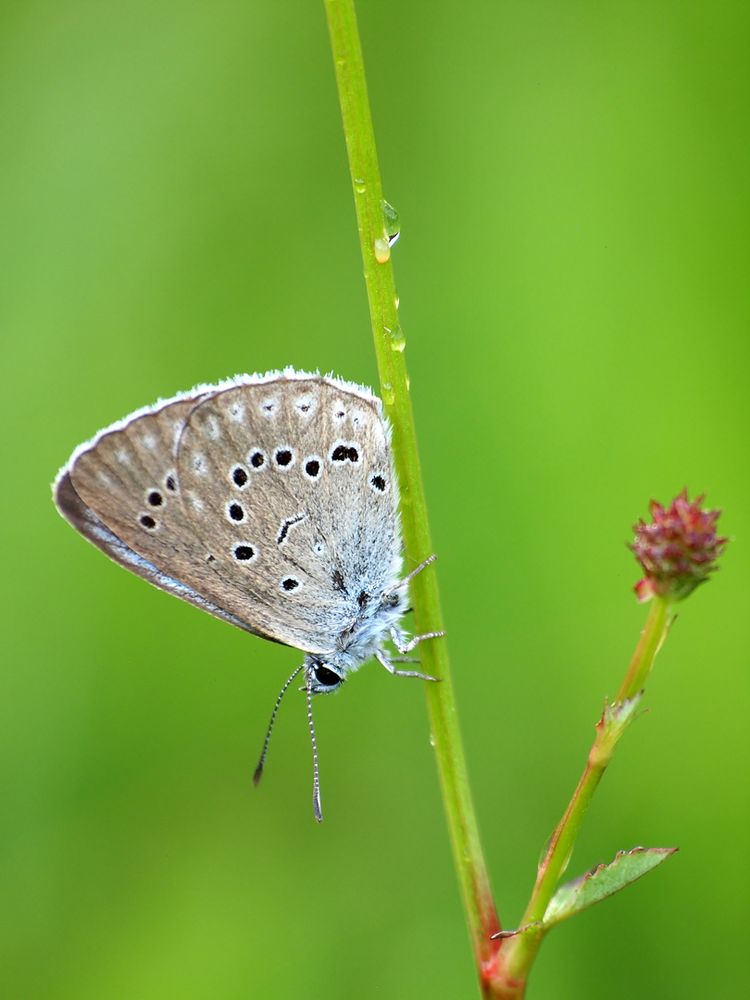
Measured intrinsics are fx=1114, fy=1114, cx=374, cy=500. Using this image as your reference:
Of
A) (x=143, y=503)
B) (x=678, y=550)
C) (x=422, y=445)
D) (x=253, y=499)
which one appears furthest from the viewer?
(x=422, y=445)

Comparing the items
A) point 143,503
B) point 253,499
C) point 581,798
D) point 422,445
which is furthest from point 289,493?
point 581,798

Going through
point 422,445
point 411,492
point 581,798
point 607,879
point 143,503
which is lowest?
point 607,879

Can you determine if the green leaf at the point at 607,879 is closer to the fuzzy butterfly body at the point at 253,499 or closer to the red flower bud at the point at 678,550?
the red flower bud at the point at 678,550

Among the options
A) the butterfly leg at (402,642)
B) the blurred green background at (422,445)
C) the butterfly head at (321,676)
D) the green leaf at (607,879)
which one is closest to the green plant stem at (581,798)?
the green leaf at (607,879)

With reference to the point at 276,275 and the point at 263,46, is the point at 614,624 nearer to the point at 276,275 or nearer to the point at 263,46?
the point at 276,275

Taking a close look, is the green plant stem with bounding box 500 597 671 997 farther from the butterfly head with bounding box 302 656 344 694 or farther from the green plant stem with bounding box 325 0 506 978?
the butterfly head with bounding box 302 656 344 694

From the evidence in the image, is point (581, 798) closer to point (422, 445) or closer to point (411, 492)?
point (411, 492)

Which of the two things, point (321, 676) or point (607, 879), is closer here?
point (607, 879)
